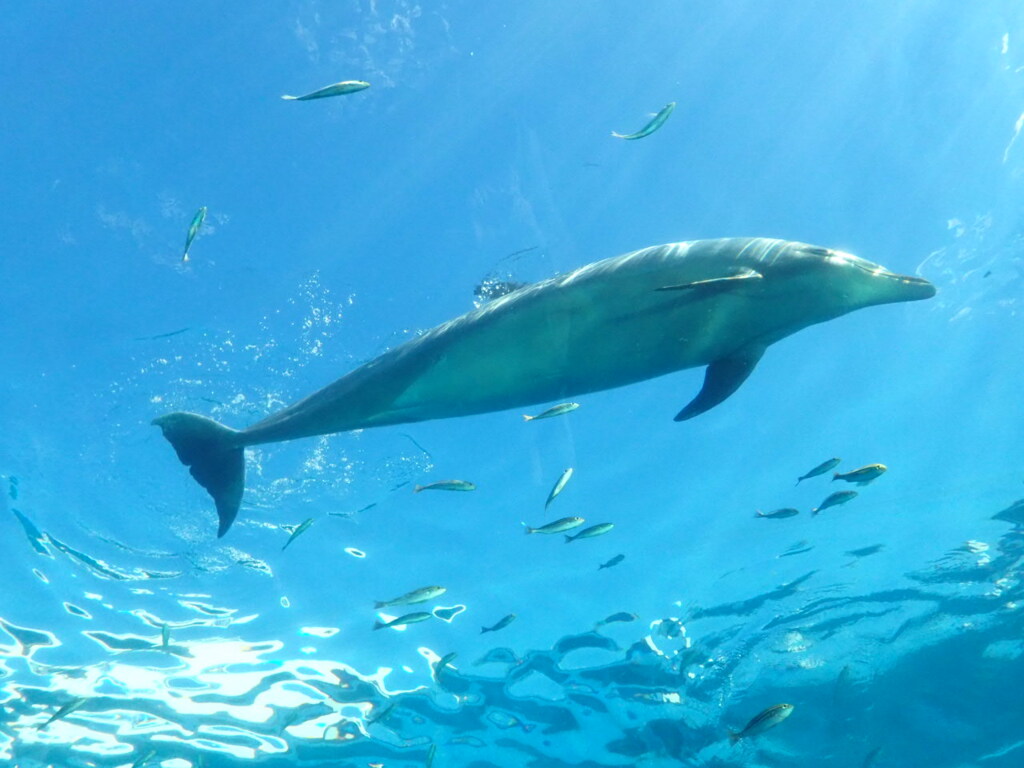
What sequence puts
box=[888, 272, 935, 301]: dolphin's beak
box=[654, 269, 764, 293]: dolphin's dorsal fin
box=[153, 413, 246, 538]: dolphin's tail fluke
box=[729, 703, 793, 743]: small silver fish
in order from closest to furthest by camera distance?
1. box=[654, 269, 764, 293]: dolphin's dorsal fin
2. box=[888, 272, 935, 301]: dolphin's beak
3. box=[153, 413, 246, 538]: dolphin's tail fluke
4. box=[729, 703, 793, 743]: small silver fish

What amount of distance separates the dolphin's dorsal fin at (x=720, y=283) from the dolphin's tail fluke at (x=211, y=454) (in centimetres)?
319

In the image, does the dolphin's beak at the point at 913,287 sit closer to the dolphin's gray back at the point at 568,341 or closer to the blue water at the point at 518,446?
the dolphin's gray back at the point at 568,341

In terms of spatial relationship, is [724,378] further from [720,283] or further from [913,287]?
[913,287]

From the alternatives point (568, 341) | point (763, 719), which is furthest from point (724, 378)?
point (763, 719)

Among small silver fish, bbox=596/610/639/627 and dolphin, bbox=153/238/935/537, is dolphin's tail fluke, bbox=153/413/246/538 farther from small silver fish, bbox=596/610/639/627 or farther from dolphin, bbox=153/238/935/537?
small silver fish, bbox=596/610/639/627

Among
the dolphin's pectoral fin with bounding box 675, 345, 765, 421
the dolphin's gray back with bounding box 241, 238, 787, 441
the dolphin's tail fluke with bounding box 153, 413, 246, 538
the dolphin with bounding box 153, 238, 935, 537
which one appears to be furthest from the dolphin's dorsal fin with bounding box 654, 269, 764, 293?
the dolphin's tail fluke with bounding box 153, 413, 246, 538

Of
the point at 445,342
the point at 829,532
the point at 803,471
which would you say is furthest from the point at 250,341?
the point at 829,532

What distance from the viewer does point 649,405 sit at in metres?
11.2

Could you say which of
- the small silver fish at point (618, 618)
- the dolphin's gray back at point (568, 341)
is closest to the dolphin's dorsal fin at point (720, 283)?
the dolphin's gray back at point (568, 341)

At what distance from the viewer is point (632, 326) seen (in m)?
3.67

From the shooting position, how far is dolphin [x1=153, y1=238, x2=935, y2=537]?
11.9ft

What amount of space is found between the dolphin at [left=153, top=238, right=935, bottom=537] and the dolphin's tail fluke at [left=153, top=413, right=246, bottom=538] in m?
1.12

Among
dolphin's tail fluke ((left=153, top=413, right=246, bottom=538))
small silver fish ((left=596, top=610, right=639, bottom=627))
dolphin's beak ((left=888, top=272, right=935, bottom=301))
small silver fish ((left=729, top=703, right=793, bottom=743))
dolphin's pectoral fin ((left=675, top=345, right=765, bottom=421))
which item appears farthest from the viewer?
small silver fish ((left=596, top=610, right=639, bottom=627))

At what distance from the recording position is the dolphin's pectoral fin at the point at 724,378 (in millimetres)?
3783
